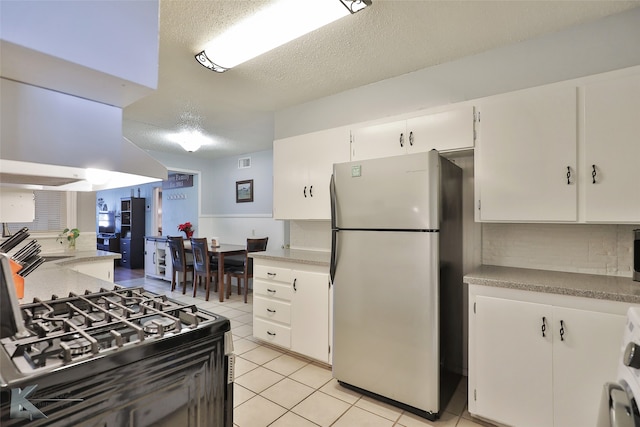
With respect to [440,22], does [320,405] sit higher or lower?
lower

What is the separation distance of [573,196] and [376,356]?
5.08 ft

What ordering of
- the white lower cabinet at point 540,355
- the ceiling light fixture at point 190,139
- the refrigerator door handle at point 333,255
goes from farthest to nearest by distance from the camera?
the ceiling light fixture at point 190,139 < the refrigerator door handle at point 333,255 < the white lower cabinet at point 540,355

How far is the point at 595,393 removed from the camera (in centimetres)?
155

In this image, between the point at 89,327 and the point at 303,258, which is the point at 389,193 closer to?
the point at 303,258

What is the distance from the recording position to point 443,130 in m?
2.23

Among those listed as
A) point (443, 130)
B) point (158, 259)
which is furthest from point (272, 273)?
point (158, 259)

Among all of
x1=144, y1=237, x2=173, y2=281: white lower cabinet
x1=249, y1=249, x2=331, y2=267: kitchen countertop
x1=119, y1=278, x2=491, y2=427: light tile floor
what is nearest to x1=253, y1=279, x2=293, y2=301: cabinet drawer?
x1=249, y1=249, x2=331, y2=267: kitchen countertop

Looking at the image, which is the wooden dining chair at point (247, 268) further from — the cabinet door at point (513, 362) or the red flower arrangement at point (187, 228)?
the cabinet door at point (513, 362)

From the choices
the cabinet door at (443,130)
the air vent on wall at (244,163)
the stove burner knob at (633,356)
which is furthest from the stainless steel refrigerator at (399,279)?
the air vent on wall at (244,163)

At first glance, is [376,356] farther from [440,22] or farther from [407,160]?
[440,22]

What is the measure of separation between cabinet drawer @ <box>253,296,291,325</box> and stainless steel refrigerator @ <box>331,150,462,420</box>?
2.08ft

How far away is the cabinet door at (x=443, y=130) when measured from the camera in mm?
2141

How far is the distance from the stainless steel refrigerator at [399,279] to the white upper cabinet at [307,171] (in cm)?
56

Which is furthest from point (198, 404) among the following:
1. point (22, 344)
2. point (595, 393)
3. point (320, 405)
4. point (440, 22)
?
point (440, 22)
